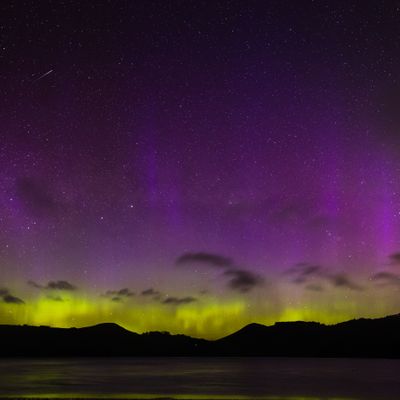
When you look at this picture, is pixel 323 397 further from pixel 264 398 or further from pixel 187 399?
pixel 187 399

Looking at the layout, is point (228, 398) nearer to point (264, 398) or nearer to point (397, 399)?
point (264, 398)

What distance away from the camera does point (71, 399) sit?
197 ft

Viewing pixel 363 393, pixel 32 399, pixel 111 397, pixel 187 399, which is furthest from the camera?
pixel 363 393

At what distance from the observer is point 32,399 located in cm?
5719

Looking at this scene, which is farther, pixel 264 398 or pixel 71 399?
pixel 264 398

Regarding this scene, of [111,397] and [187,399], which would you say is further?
[111,397]

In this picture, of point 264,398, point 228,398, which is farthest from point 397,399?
point 228,398

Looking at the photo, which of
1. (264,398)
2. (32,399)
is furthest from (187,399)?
(32,399)

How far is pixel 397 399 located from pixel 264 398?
15054 millimetres

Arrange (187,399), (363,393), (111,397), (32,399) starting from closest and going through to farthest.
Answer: (32,399) → (187,399) → (111,397) → (363,393)

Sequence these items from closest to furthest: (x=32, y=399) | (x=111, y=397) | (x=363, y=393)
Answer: (x=32, y=399)
(x=111, y=397)
(x=363, y=393)

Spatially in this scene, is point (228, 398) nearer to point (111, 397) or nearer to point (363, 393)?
point (111, 397)

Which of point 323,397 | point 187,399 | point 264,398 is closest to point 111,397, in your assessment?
point 187,399

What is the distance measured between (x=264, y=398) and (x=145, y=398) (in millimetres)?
13489
